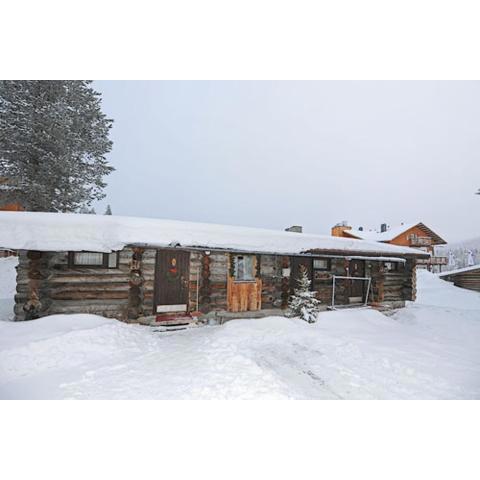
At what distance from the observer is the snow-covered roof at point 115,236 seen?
278 inches

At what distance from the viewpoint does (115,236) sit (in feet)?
24.8

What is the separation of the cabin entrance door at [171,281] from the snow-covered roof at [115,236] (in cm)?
88

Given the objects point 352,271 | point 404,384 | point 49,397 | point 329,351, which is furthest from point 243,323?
point 352,271

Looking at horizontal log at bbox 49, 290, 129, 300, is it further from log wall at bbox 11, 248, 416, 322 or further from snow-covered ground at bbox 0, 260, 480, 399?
snow-covered ground at bbox 0, 260, 480, 399

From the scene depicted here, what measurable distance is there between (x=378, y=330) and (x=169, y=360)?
750cm

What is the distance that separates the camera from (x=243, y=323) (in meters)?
8.56

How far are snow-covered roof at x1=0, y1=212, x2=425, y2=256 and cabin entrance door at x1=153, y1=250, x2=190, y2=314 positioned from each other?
34.5 inches

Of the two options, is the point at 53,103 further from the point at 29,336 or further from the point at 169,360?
the point at 169,360

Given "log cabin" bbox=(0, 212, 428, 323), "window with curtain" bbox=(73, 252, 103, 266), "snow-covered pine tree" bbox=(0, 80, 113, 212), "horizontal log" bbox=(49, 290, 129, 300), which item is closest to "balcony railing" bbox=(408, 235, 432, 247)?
"log cabin" bbox=(0, 212, 428, 323)

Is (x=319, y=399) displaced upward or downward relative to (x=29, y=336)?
downward

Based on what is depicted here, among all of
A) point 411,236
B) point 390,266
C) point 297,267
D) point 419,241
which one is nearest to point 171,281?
point 297,267

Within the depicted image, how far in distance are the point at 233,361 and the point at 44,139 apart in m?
14.6

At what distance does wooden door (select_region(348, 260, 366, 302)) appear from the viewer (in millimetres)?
12211

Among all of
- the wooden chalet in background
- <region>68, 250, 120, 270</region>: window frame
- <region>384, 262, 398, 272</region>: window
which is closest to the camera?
<region>68, 250, 120, 270</region>: window frame
